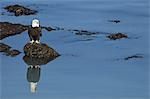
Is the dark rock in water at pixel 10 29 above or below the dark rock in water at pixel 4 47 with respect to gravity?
above

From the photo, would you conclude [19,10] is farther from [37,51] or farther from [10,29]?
[37,51]

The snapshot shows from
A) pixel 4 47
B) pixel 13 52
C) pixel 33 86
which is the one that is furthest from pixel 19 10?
pixel 33 86

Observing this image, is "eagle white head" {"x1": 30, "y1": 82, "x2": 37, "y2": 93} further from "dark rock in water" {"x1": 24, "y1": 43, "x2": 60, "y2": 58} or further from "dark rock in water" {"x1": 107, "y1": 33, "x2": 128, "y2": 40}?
"dark rock in water" {"x1": 107, "y1": 33, "x2": 128, "y2": 40}

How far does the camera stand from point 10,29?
17.9 metres

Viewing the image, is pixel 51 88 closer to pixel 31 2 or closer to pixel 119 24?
pixel 119 24

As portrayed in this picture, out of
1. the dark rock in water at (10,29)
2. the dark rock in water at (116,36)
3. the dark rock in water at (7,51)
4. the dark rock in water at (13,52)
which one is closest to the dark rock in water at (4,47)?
the dark rock in water at (7,51)

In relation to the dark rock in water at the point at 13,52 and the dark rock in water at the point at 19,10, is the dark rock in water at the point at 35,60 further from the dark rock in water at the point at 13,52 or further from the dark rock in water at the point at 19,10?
the dark rock in water at the point at 19,10

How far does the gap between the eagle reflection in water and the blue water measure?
0.36 ft

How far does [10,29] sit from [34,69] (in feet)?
15.6

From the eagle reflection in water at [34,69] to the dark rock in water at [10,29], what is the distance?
10.4 feet

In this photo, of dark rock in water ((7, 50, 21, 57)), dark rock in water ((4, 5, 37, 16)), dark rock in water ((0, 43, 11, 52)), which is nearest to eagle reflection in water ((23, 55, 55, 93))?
dark rock in water ((7, 50, 21, 57))

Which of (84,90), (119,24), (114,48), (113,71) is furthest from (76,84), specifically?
(119,24)

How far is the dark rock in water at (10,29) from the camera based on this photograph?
17.4 meters

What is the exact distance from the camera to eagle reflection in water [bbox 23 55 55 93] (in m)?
12.3
